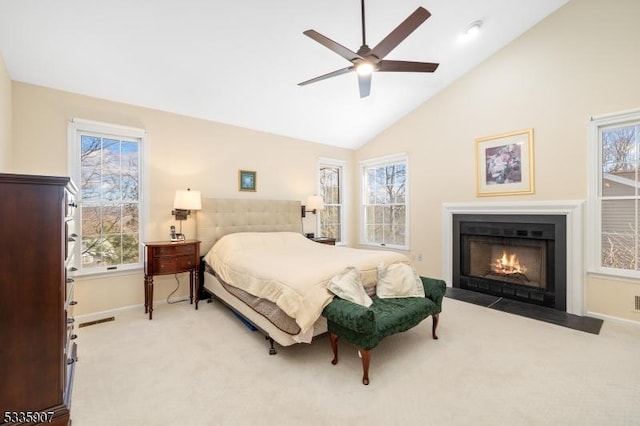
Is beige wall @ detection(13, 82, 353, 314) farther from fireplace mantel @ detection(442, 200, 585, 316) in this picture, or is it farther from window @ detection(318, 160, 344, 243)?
fireplace mantel @ detection(442, 200, 585, 316)

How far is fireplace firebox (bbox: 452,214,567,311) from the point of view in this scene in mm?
3580

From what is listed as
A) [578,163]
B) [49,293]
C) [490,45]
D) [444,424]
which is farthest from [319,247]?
[490,45]

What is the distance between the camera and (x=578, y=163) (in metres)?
3.40

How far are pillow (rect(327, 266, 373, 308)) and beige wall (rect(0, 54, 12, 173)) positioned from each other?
3.25m

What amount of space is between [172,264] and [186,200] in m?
0.81

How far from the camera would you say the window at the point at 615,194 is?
3.12m

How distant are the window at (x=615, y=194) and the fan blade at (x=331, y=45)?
298 cm

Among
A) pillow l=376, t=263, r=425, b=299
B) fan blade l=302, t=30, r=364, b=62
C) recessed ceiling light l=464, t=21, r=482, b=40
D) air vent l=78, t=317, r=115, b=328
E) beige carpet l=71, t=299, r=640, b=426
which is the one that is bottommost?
beige carpet l=71, t=299, r=640, b=426

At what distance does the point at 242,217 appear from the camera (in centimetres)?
445

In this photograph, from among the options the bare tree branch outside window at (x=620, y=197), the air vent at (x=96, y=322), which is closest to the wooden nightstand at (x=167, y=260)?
the air vent at (x=96, y=322)

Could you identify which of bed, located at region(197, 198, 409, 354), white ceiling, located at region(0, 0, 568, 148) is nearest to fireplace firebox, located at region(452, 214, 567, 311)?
bed, located at region(197, 198, 409, 354)

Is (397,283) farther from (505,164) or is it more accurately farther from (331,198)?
(331,198)

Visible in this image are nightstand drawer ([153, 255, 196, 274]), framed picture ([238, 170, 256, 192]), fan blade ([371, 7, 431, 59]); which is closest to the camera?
fan blade ([371, 7, 431, 59])

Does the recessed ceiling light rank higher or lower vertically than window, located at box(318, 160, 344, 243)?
higher
